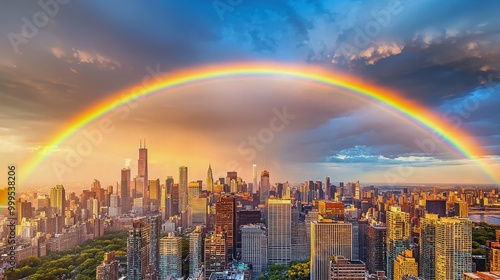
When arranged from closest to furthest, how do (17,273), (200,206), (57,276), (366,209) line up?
1. (17,273)
2. (57,276)
3. (366,209)
4. (200,206)

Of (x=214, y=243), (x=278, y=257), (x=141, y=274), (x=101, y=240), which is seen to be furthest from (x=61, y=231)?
(x=278, y=257)

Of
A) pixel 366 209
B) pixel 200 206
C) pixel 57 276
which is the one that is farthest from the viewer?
pixel 200 206

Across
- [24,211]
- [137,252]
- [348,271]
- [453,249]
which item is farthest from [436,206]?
[24,211]

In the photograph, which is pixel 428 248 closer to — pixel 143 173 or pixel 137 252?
pixel 137 252

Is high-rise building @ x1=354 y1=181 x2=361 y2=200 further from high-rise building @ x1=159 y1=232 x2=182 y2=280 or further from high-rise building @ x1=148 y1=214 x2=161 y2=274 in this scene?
high-rise building @ x1=148 y1=214 x2=161 y2=274

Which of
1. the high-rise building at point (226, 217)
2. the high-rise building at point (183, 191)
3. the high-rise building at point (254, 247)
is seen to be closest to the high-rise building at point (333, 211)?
the high-rise building at point (254, 247)

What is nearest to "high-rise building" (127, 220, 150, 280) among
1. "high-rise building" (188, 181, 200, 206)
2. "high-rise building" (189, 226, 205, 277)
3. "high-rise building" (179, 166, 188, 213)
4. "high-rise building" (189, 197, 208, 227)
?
"high-rise building" (189, 226, 205, 277)

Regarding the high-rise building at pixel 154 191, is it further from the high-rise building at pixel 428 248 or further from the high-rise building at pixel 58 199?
the high-rise building at pixel 428 248

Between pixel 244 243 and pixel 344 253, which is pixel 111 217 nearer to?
pixel 244 243
